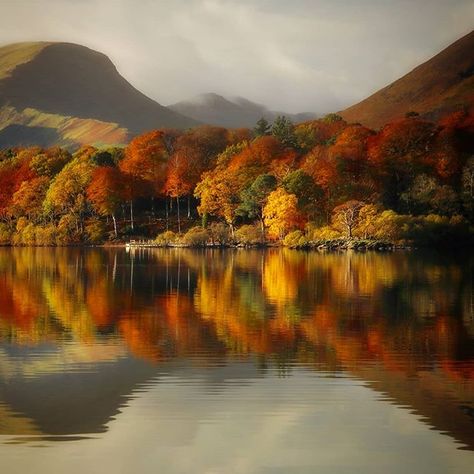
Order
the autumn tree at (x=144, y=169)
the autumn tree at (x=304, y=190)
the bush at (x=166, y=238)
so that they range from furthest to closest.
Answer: the autumn tree at (x=144, y=169) → the bush at (x=166, y=238) → the autumn tree at (x=304, y=190)

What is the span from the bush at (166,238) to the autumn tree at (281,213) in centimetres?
886

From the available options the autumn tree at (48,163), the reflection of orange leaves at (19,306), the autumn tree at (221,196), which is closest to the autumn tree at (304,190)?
the autumn tree at (221,196)

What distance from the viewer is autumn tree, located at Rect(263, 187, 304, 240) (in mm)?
57594

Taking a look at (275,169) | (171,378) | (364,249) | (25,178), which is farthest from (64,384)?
(25,178)

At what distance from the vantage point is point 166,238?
212 feet

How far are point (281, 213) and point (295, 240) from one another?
237cm

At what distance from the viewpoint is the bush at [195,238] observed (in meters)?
62.1

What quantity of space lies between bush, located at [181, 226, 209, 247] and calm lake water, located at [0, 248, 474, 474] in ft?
134

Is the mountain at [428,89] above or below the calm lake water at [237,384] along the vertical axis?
above

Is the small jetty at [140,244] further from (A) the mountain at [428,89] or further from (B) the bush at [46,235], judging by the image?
(A) the mountain at [428,89]

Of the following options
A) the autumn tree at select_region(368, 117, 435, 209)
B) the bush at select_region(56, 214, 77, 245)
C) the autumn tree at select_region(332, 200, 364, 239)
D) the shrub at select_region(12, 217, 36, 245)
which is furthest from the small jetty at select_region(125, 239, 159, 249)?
the autumn tree at select_region(368, 117, 435, 209)

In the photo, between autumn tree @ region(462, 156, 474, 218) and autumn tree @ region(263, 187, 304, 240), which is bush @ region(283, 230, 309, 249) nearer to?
autumn tree @ region(263, 187, 304, 240)

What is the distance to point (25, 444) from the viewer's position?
7668 mm

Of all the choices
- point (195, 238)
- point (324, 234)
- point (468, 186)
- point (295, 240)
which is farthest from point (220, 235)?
point (468, 186)
